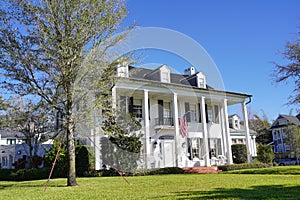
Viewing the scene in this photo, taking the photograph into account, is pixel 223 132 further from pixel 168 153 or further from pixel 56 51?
pixel 56 51

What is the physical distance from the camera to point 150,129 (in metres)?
21.6

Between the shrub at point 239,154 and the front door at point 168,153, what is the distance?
6.36m

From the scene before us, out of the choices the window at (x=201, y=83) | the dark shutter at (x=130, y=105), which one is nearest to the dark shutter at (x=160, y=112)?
the dark shutter at (x=130, y=105)

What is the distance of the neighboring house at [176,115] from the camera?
20.0 meters

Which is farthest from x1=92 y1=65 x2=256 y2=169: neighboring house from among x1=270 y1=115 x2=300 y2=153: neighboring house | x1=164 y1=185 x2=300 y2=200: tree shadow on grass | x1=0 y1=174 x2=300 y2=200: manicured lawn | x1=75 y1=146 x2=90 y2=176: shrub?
x1=270 y1=115 x2=300 y2=153: neighboring house

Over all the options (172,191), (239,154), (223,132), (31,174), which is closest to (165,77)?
(223,132)

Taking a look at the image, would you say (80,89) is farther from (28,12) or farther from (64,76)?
(28,12)

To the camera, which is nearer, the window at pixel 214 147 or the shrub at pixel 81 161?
the shrub at pixel 81 161

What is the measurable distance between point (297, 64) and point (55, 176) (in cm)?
1585

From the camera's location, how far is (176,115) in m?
21.1

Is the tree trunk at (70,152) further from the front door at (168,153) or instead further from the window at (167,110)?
the window at (167,110)

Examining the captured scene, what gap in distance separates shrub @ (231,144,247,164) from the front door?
6358mm

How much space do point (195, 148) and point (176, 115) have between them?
436cm

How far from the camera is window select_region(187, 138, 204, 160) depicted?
2319cm
